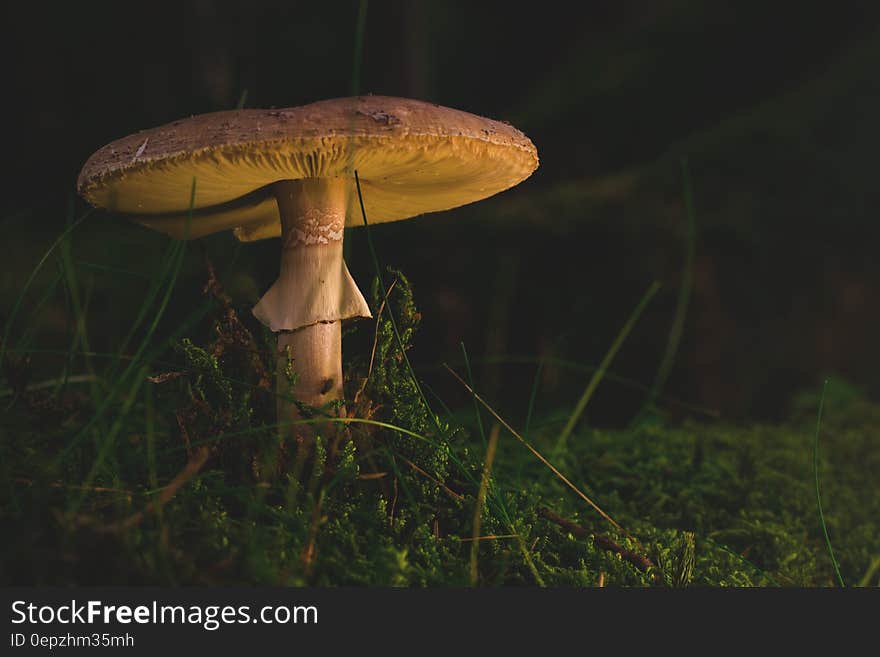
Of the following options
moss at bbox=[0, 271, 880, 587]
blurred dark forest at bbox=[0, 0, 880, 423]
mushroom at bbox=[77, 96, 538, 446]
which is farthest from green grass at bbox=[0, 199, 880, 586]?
blurred dark forest at bbox=[0, 0, 880, 423]

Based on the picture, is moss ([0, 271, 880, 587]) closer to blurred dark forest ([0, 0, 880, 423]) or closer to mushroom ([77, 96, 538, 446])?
mushroom ([77, 96, 538, 446])

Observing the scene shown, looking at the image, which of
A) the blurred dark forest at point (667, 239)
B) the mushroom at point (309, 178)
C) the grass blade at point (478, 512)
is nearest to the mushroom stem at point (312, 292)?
the mushroom at point (309, 178)

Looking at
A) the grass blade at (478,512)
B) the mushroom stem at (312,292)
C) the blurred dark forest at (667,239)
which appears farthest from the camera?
the blurred dark forest at (667,239)

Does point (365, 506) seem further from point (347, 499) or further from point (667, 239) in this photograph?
point (667, 239)

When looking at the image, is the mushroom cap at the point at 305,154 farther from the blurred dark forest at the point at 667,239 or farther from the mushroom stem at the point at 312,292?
the blurred dark forest at the point at 667,239

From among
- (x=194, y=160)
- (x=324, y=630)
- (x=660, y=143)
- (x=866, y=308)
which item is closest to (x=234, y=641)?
(x=324, y=630)

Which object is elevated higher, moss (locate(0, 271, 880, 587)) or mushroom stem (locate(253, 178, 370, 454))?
mushroom stem (locate(253, 178, 370, 454))

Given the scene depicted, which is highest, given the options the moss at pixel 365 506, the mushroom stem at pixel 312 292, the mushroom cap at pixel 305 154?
the mushroom cap at pixel 305 154
